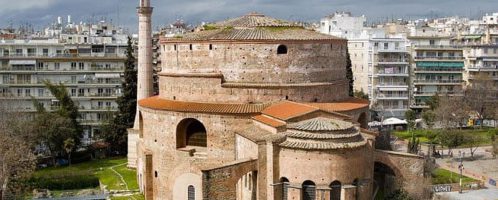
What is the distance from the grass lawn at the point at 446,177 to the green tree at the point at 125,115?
2345 cm

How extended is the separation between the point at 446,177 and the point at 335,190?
54.2 feet

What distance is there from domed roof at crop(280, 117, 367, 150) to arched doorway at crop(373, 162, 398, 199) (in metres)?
3.57

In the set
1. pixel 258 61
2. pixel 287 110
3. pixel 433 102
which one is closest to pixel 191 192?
pixel 287 110

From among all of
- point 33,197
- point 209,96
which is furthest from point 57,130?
point 209,96

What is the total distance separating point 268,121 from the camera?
27.4 m

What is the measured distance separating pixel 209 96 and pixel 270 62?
358cm

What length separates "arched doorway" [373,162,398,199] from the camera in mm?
28236

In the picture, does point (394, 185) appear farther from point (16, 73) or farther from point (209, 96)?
point (16, 73)

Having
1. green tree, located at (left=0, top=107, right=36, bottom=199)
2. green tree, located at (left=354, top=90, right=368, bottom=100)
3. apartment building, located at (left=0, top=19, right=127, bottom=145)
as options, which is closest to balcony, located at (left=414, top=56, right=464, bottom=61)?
green tree, located at (left=354, top=90, right=368, bottom=100)

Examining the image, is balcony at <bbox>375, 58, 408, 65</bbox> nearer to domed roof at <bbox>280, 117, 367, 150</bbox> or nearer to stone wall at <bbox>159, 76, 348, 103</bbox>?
stone wall at <bbox>159, 76, 348, 103</bbox>

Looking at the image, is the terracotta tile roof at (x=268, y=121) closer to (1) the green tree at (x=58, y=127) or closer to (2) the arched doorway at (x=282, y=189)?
(2) the arched doorway at (x=282, y=189)

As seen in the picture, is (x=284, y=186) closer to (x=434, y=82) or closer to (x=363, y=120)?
(x=363, y=120)

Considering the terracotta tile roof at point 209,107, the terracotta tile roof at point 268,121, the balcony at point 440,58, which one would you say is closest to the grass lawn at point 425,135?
the balcony at point 440,58

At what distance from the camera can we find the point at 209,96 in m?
31.1
